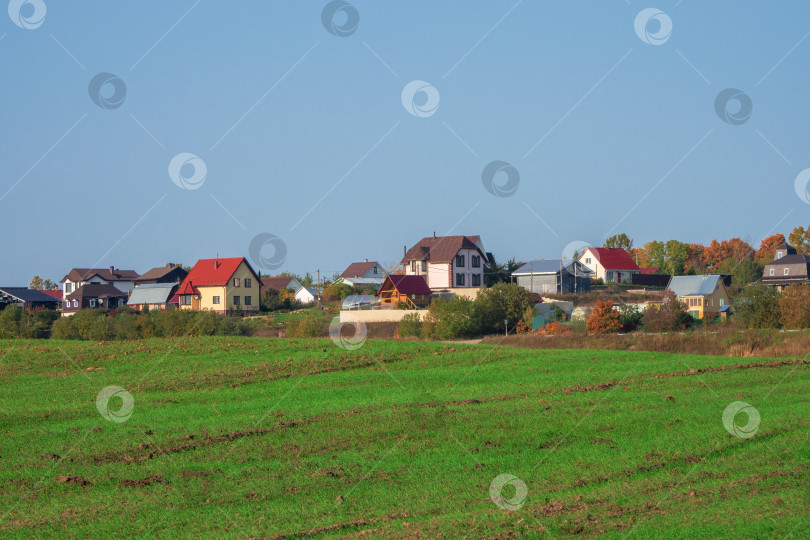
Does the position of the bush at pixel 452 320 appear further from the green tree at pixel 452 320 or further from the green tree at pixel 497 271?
the green tree at pixel 497 271

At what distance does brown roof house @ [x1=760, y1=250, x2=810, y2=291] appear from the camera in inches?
3339

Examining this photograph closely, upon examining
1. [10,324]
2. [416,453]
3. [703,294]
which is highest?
[703,294]

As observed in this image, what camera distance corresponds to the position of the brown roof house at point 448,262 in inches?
3314

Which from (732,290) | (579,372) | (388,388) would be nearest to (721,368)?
(579,372)

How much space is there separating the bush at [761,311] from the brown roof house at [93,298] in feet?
246

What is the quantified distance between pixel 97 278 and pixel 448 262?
194 ft

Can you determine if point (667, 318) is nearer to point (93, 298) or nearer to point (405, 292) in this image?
point (405, 292)

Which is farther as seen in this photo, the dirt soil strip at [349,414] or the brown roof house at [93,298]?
the brown roof house at [93,298]

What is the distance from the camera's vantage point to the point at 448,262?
8356 centimetres

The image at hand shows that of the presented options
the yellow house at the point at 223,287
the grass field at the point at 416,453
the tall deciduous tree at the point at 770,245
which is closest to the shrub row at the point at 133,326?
the grass field at the point at 416,453

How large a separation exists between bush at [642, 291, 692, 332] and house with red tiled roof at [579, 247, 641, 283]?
45.9 m

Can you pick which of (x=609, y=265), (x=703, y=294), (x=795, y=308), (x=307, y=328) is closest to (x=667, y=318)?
(x=795, y=308)

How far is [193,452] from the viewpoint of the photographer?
58.3 ft

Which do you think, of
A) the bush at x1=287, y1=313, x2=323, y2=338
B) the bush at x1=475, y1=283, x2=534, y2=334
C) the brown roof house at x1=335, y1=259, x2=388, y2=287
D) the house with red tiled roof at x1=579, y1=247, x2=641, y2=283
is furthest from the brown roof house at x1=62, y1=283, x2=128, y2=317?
the house with red tiled roof at x1=579, y1=247, x2=641, y2=283
